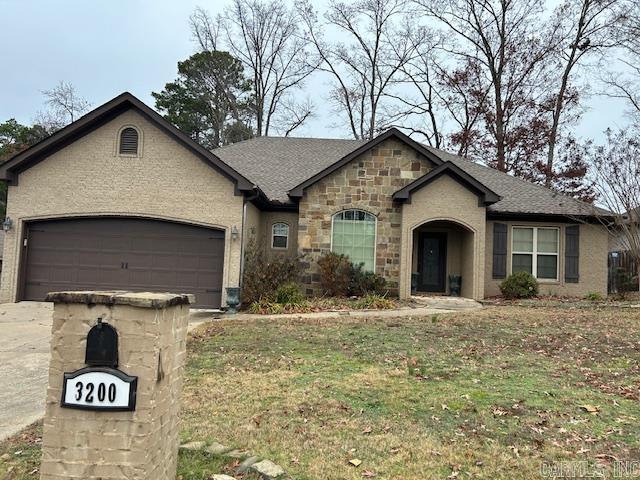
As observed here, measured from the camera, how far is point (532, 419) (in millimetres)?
4629

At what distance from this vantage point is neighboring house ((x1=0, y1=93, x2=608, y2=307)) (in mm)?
13062

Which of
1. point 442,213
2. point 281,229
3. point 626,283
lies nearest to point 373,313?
point 442,213

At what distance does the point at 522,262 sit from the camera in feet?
52.9

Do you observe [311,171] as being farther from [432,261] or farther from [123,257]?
[123,257]

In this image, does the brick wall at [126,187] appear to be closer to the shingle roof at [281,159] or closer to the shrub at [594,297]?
the shingle roof at [281,159]

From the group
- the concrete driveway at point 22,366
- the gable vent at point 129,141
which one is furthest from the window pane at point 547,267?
the concrete driveway at point 22,366

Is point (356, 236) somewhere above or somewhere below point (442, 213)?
below

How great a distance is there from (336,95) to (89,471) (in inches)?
1248

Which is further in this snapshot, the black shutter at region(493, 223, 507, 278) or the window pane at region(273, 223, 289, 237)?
the black shutter at region(493, 223, 507, 278)

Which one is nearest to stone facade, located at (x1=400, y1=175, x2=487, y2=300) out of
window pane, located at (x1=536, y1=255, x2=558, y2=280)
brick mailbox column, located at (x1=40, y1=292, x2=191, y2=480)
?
window pane, located at (x1=536, y1=255, x2=558, y2=280)

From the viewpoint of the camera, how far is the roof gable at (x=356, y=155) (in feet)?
48.4

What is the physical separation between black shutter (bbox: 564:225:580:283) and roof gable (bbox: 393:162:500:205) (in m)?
3.46

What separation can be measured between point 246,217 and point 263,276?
1.76 meters

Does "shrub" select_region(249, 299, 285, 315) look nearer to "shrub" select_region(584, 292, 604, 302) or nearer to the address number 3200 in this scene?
the address number 3200
